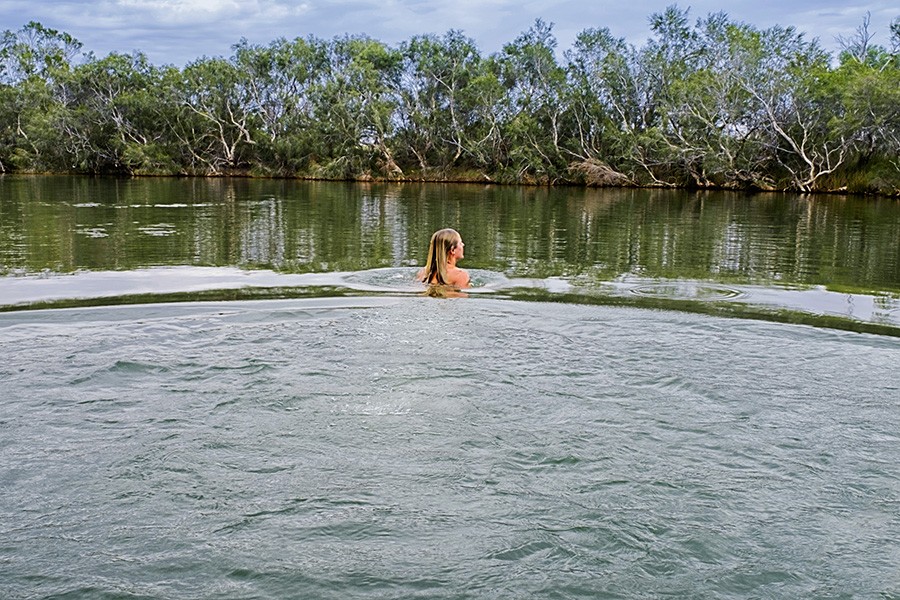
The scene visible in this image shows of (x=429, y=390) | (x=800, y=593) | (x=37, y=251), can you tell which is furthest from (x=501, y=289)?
(x=37, y=251)

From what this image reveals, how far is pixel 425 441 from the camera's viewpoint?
235 inches

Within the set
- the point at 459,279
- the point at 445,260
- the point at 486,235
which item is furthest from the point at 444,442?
the point at 486,235

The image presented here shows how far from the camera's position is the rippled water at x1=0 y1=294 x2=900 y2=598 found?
13.9ft

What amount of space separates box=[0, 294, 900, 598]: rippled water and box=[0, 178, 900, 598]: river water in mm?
20

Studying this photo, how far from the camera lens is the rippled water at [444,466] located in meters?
A: 4.24

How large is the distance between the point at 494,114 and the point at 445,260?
5744cm

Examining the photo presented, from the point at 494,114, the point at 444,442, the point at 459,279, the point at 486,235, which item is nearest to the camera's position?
the point at 444,442

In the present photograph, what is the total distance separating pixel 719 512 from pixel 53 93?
8970cm

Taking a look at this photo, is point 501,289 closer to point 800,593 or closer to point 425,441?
point 425,441

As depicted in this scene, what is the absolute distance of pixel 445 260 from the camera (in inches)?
499

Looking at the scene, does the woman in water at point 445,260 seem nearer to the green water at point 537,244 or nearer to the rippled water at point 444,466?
the green water at point 537,244

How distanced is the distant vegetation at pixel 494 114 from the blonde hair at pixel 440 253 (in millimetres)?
42221

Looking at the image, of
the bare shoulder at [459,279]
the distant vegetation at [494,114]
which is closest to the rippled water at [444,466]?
the bare shoulder at [459,279]

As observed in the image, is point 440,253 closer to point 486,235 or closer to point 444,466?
point 444,466
